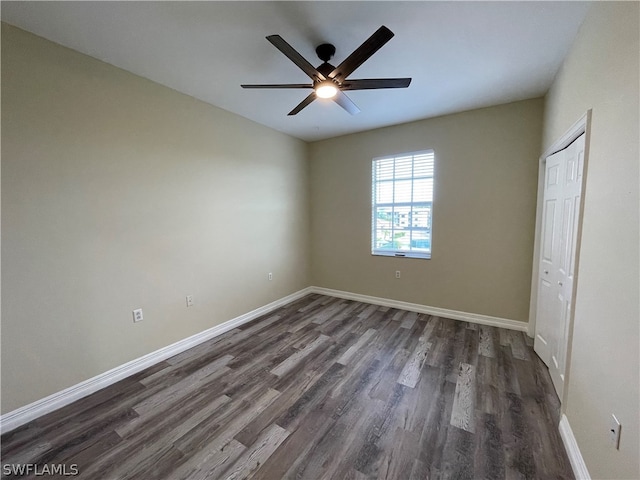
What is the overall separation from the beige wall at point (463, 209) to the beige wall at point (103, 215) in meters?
1.74

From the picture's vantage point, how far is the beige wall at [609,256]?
1.00 m

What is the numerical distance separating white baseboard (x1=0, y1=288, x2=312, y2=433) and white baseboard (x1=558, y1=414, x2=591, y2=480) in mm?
3108

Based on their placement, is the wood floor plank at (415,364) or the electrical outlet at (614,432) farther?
the wood floor plank at (415,364)

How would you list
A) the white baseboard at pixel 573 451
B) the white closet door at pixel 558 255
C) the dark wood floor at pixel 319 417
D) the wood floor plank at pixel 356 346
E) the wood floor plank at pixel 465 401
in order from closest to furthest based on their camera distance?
the white baseboard at pixel 573 451 < the dark wood floor at pixel 319 417 < the wood floor plank at pixel 465 401 < the white closet door at pixel 558 255 < the wood floor plank at pixel 356 346

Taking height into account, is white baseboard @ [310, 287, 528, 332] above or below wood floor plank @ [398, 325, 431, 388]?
above

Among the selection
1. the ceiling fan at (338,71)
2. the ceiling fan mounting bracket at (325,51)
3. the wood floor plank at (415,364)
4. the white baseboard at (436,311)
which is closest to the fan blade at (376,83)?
the ceiling fan at (338,71)

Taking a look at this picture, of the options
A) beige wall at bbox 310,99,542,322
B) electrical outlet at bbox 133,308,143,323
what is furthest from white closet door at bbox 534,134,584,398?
electrical outlet at bbox 133,308,143,323

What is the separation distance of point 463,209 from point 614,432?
8.43 ft

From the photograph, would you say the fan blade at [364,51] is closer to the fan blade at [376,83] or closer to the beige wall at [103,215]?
the fan blade at [376,83]

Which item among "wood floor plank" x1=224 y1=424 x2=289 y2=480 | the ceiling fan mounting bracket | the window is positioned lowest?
"wood floor plank" x1=224 y1=424 x2=289 y2=480

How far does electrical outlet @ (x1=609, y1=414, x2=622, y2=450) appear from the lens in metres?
1.03

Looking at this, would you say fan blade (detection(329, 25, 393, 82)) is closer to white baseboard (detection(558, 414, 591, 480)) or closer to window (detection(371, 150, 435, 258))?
window (detection(371, 150, 435, 258))

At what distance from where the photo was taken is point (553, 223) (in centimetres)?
224

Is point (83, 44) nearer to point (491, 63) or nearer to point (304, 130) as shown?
A: point (304, 130)
